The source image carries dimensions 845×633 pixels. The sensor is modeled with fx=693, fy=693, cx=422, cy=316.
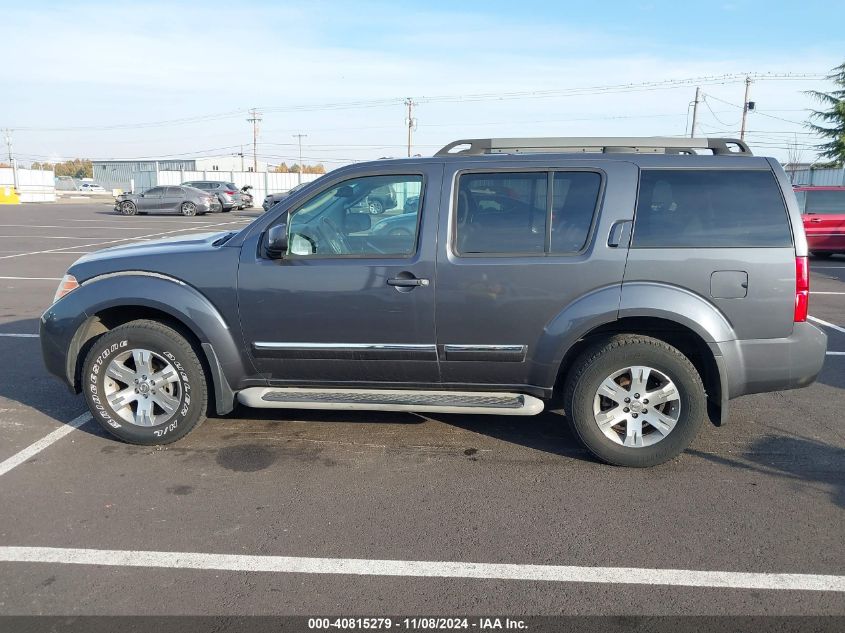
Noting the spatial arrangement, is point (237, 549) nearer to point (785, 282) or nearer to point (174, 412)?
point (174, 412)

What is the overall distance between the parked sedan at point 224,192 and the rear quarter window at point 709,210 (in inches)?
1314

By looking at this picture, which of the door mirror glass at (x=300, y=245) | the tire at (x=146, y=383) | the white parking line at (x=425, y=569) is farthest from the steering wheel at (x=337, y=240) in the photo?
the white parking line at (x=425, y=569)

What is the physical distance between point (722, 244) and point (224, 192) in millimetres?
34544

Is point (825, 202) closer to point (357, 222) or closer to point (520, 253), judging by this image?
point (520, 253)

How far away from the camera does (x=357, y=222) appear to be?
4504 millimetres

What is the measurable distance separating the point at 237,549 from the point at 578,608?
1.62m

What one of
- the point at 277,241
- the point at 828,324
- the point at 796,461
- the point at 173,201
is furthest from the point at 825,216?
the point at 173,201

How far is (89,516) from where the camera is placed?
3666mm

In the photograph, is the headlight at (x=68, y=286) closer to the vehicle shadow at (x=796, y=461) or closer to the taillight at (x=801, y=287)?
the vehicle shadow at (x=796, y=461)

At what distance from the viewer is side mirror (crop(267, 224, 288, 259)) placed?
169 inches

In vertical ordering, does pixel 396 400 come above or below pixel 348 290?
below

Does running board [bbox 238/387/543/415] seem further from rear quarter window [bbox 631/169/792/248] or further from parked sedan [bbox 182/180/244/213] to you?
parked sedan [bbox 182/180/244/213]

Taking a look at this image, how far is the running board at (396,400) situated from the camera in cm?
427

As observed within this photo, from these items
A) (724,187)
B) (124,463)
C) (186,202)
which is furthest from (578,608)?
(186,202)
